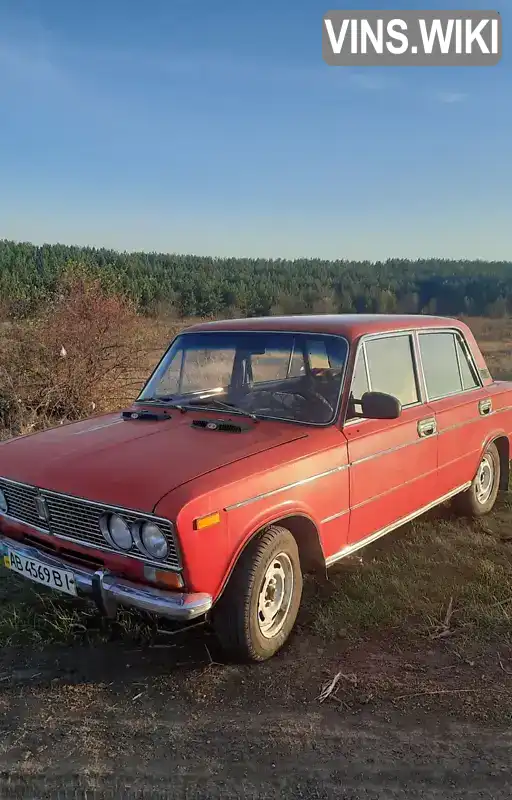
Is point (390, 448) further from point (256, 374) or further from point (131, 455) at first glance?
point (131, 455)

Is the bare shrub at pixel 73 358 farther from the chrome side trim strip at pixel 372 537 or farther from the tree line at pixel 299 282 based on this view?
the tree line at pixel 299 282

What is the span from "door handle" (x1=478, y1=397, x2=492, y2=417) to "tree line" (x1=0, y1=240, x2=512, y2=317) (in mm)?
44473

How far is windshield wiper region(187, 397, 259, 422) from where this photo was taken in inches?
156

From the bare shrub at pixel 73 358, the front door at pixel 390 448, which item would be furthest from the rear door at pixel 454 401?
the bare shrub at pixel 73 358

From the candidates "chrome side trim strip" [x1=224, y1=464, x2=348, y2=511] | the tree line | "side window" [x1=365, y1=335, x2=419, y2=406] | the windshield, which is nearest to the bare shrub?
the windshield

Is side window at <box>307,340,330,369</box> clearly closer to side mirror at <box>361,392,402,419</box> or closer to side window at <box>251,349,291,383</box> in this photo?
side window at <box>251,349,291,383</box>

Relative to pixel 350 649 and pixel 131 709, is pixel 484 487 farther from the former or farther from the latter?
pixel 131 709

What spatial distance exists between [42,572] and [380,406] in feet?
7.18

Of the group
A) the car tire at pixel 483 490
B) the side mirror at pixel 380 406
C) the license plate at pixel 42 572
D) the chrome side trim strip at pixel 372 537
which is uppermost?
the side mirror at pixel 380 406

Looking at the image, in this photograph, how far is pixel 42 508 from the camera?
3391mm

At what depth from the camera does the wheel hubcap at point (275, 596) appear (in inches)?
133

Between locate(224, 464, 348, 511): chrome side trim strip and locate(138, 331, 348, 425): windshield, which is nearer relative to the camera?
locate(224, 464, 348, 511): chrome side trim strip

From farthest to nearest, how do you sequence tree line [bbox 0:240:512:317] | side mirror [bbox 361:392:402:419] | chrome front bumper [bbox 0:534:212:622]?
1. tree line [bbox 0:240:512:317]
2. side mirror [bbox 361:392:402:419]
3. chrome front bumper [bbox 0:534:212:622]

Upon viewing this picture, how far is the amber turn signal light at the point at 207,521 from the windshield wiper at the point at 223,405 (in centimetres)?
105
